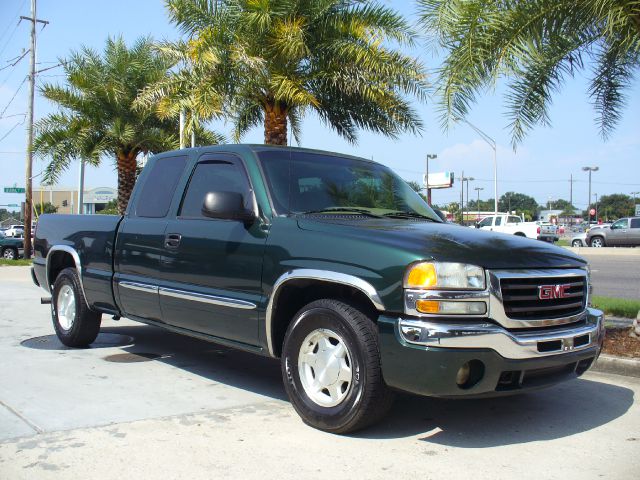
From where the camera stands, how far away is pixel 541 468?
3729 mm

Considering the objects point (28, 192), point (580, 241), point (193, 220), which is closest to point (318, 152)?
point (193, 220)

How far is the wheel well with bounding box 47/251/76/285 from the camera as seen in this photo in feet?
23.4

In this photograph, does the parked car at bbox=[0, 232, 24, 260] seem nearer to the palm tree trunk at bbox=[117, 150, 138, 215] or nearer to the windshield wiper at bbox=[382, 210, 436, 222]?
the palm tree trunk at bbox=[117, 150, 138, 215]

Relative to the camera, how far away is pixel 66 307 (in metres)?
7.02

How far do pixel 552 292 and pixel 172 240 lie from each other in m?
2.98

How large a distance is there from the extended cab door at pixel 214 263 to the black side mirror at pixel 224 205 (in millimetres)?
145

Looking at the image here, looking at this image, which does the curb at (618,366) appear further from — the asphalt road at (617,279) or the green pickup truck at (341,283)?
the asphalt road at (617,279)

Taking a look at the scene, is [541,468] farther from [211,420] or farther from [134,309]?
[134,309]

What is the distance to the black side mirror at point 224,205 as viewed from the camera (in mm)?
4629

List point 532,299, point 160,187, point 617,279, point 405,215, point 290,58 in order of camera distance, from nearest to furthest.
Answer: point 532,299 < point 405,215 < point 160,187 < point 290,58 < point 617,279

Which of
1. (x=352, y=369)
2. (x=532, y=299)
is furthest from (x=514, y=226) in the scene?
(x=352, y=369)

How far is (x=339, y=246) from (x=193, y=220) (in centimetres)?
167

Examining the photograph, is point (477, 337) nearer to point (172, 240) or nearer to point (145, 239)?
point (172, 240)

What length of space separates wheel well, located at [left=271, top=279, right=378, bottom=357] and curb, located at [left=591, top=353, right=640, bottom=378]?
126 inches
